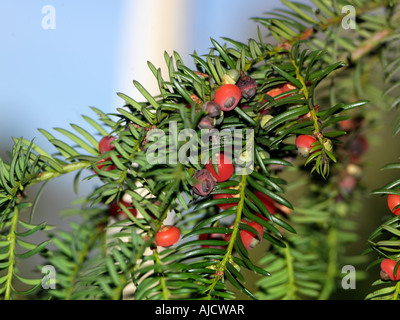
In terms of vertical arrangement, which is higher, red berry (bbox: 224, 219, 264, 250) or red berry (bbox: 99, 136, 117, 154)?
red berry (bbox: 99, 136, 117, 154)

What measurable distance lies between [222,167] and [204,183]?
2cm

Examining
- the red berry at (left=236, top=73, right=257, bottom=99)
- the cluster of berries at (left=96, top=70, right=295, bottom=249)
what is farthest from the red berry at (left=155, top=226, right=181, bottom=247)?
the red berry at (left=236, top=73, right=257, bottom=99)

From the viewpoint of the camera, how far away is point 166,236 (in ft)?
0.79

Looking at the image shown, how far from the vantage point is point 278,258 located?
1.08 ft

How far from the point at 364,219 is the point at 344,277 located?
0.26 metres

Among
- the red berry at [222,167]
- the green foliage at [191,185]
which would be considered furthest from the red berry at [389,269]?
the red berry at [222,167]

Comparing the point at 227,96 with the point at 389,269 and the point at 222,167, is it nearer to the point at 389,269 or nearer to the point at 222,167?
→ the point at 222,167

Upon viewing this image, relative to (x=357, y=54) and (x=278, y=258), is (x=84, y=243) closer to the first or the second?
(x=278, y=258)

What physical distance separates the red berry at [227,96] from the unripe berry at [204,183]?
0.14ft

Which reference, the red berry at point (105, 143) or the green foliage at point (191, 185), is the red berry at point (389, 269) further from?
the red berry at point (105, 143)

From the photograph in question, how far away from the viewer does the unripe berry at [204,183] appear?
24 cm

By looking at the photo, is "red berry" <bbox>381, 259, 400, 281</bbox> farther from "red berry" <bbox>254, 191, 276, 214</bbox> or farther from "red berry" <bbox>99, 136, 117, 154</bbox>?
"red berry" <bbox>99, 136, 117, 154</bbox>

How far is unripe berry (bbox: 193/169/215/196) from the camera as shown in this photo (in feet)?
0.78

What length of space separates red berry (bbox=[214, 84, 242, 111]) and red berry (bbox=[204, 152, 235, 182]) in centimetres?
3
